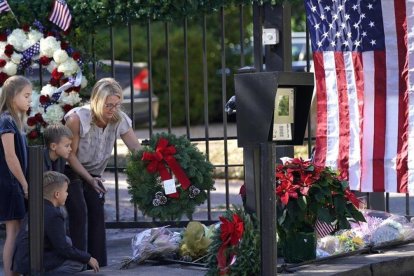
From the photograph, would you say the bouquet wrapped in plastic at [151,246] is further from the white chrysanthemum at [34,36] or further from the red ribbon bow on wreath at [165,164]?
the white chrysanthemum at [34,36]

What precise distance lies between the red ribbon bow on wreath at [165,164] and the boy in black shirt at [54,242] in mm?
748

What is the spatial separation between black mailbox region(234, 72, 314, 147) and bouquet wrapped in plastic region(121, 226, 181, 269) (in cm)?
124

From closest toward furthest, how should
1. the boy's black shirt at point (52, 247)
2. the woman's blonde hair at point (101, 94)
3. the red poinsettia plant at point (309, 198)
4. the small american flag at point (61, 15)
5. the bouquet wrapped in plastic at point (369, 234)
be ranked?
the boy's black shirt at point (52, 247) → the red poinsettia plant at point (309, 198) → the woman's blonde hair at point (101, 94) → the bouquet wrapped in plastic at point (369, 234) → the small american flag at point (61, 15)

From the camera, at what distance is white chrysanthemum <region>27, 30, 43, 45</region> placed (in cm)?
859

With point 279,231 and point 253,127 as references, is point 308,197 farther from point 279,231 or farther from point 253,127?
point 253,127

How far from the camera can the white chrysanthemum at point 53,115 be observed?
8.20m

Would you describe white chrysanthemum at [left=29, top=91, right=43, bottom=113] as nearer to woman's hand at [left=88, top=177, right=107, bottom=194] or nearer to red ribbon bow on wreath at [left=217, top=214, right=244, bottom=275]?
woman's hand at [left=88, top=177, right=107, bottom=194]

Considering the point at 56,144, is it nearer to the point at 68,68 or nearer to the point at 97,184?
the point at 97,184

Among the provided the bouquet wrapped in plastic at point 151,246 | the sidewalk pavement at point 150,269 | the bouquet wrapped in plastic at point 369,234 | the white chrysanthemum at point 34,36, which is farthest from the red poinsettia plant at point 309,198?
the white chrysanthemum at point 34,36

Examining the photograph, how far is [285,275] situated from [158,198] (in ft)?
3.70

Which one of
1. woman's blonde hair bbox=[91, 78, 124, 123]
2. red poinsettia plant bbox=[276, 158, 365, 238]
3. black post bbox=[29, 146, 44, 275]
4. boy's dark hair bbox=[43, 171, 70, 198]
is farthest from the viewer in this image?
woman's blonde hair bbox=[91, 78, 124, 123]

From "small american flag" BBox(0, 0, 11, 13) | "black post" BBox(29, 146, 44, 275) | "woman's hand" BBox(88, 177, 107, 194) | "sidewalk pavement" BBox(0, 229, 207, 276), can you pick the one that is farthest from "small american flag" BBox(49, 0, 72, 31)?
"black post" BBox(29, 146, 44, 275)

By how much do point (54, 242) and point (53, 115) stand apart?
1.96 m

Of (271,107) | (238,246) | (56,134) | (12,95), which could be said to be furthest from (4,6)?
(238,246)
